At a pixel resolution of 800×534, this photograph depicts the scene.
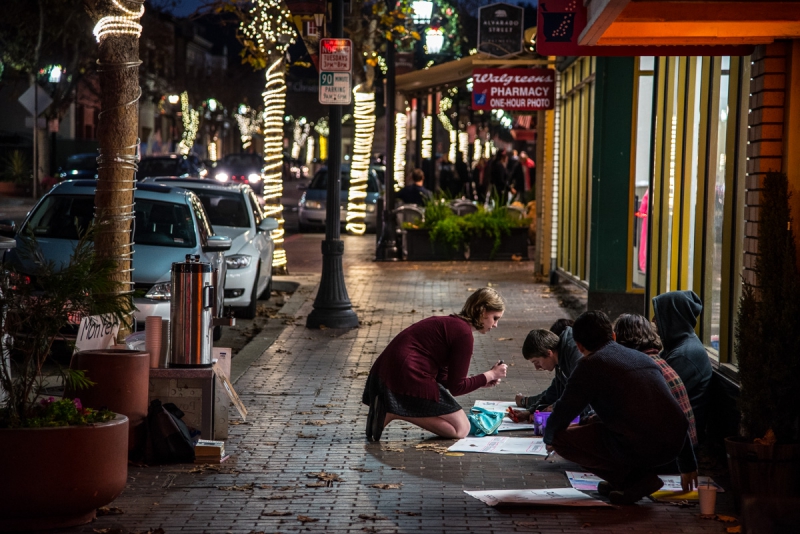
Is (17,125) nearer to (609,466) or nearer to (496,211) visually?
(496,211)

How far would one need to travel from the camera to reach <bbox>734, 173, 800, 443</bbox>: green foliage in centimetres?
552

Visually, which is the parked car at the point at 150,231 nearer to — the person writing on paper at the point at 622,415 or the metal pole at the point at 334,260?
the metal pole at the point at 334,260

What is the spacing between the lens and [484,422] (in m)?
7.62

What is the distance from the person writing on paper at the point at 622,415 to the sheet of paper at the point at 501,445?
3.53 feet

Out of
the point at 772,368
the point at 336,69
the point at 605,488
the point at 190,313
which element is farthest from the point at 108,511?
the point at 336,69

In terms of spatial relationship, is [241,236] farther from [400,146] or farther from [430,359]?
[400,146]

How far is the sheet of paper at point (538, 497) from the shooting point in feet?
19.0

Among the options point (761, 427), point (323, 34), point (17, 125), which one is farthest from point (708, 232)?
point (17, 125)

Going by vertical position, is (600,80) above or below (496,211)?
above

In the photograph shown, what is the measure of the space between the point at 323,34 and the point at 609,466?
10.5 m

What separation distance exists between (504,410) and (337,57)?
6272 mm

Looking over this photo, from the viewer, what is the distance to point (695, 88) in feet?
29.3

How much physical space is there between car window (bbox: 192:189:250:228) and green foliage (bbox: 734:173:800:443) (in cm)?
981

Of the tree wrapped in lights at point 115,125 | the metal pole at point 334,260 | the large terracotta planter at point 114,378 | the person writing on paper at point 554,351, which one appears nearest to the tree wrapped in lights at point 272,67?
the metal pole at point 334,260
